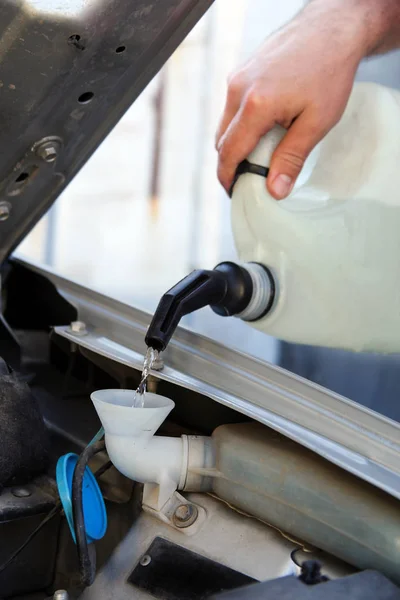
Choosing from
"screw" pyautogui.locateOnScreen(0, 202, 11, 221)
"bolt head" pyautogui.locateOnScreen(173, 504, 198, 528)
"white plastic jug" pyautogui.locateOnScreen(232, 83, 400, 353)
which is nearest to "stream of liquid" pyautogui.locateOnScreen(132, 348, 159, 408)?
"bolt head" pyautogui.locateOnScreen(173, 504, 198, 528)

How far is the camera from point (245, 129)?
871 mm

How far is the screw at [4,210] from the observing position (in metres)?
0.95

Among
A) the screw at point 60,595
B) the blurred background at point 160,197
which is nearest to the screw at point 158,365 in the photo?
the screw at point 60,595

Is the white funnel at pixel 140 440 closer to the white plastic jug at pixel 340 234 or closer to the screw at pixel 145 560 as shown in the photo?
the screw at pixel 145 560

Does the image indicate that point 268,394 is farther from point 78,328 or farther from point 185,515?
point 78,328

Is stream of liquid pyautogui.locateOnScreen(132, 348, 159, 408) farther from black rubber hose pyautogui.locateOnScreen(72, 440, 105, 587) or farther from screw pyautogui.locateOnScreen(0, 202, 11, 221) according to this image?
screw pyautogui.locateOnScreen(0, 202, 11, 221)

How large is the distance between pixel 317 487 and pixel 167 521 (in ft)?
0.60

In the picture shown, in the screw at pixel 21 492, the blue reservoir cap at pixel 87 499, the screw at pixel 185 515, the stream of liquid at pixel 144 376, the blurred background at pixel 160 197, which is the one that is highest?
the blurred background at pixel 160 197

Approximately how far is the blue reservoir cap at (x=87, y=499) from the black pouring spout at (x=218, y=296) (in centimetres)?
16

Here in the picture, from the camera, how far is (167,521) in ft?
2.36

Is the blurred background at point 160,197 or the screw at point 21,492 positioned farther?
the blurred background at point 160,197

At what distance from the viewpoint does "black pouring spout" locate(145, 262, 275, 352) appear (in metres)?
0.72

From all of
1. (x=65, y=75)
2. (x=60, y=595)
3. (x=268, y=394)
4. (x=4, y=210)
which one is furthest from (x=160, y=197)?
(x=60, y=595)

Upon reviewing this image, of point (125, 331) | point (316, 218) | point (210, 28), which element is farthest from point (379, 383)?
point (210, 28)
